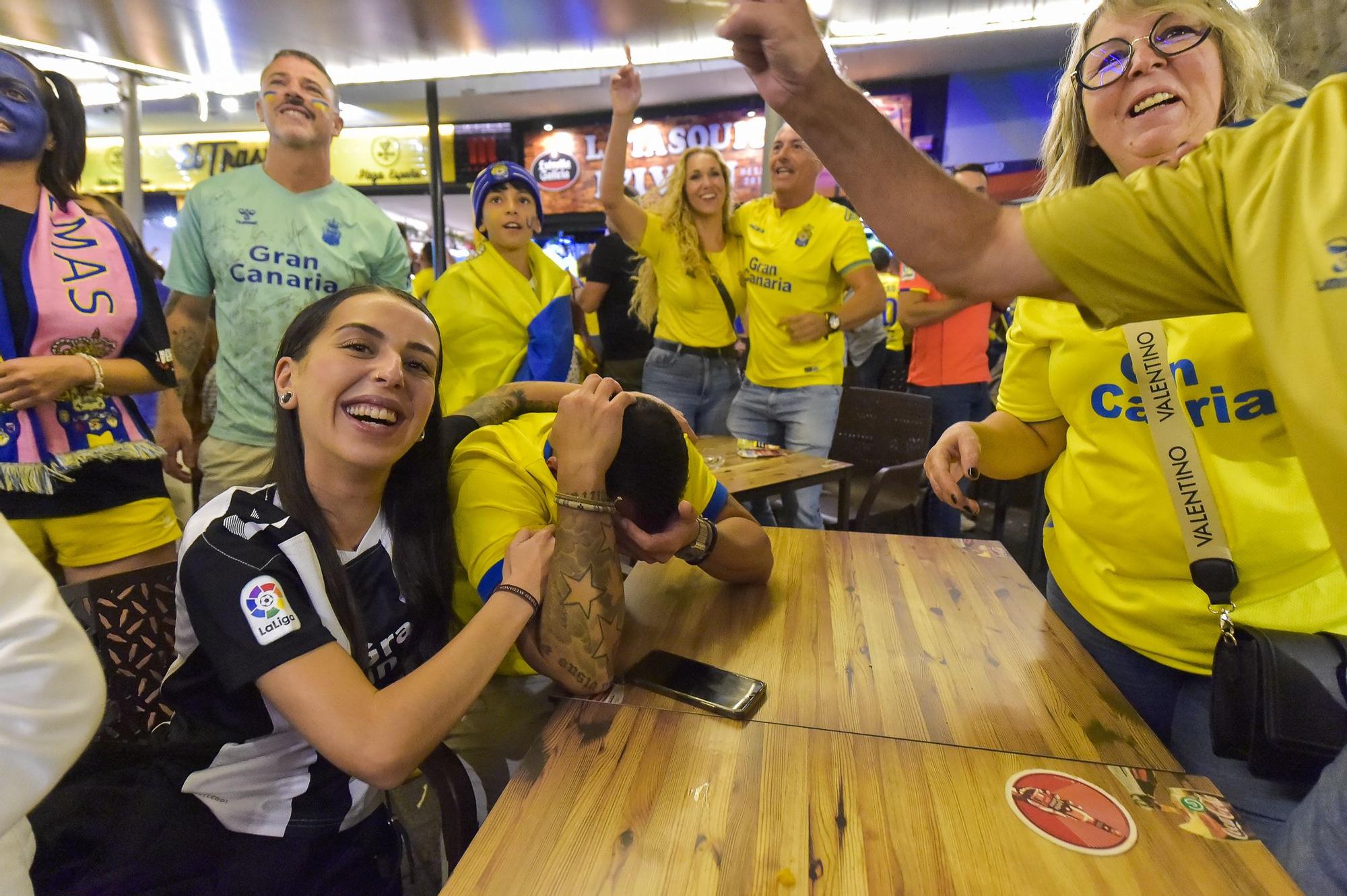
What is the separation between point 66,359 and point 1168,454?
2168 mm

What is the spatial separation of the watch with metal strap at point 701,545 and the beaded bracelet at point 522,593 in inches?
13.9

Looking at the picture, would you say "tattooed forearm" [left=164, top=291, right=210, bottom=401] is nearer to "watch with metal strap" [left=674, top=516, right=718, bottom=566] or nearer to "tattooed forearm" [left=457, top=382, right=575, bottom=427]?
"tattooed forearm" [left=457, top=382, right=575, bottom=427]

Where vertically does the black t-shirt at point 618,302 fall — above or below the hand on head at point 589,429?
above

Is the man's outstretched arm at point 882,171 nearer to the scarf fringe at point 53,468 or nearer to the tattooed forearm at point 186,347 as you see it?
the scarf fringe at point 53,468

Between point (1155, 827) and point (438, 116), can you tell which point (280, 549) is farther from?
point (438, 116)

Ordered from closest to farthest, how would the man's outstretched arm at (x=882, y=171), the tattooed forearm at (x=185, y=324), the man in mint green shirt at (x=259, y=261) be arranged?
the man's outstretched arm at (x=882, y=171), the man in mint green shirt at (x=259, y=261), the tattooed forearm at (x=185, y=324)

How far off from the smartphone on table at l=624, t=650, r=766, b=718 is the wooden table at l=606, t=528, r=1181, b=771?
0.07 feet

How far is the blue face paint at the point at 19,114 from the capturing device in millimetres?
1517

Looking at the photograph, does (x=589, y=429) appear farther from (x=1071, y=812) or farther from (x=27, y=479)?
(x=27, y=479)

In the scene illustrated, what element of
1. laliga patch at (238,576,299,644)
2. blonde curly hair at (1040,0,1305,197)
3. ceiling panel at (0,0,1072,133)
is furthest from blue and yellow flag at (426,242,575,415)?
ceiling panel at (0,0,1072,133)

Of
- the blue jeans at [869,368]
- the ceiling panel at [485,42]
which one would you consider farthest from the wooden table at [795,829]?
the ceiling panel at [485,42]

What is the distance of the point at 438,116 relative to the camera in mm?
7758

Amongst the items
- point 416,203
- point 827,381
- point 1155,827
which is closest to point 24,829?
point 1155,827

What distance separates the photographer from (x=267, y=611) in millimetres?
991
